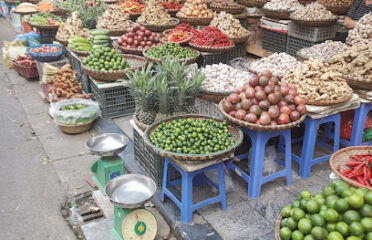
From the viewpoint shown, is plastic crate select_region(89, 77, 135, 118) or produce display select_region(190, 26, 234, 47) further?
produce display select_region(190, 26, 234, 47)

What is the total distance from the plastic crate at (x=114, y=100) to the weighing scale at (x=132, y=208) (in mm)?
2417

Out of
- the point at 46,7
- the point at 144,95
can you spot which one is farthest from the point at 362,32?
the point at 46,7

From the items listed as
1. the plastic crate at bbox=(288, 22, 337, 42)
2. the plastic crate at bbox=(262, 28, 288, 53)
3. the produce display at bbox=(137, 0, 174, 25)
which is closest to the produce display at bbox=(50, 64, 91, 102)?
the produce display at bbox=(137, 0, 174, 25)

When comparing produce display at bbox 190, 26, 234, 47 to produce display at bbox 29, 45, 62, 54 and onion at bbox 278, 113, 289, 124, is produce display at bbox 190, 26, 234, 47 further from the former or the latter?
produce display at bbox 29, 45, 62, 54

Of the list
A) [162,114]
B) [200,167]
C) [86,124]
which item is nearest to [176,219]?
[200,167]

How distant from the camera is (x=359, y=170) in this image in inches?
115

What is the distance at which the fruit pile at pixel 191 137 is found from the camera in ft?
10.5

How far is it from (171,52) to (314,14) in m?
2.61

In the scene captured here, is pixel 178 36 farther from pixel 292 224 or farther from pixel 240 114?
pixel 292 224

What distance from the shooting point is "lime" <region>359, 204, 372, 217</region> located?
83.7 inches

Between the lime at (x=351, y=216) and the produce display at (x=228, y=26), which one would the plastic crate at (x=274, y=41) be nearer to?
the produce display at (x=228, y=26)

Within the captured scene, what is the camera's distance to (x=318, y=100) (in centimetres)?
368

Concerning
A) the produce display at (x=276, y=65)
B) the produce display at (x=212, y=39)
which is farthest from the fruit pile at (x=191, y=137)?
the produce display at (x=212, y=39)

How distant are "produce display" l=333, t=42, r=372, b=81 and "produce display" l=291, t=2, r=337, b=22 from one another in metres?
1.81
